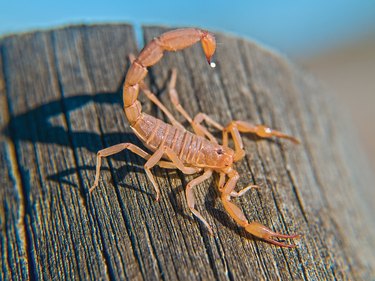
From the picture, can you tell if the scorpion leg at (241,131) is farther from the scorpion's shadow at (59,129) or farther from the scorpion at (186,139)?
the scorpion's shadow at (59,129)

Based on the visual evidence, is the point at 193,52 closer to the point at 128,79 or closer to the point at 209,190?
the point at 128,79

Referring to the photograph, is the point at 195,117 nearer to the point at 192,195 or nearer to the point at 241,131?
the point at 241,131

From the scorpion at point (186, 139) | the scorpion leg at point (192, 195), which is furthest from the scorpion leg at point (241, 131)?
the scorpion leg at point (192, 195)

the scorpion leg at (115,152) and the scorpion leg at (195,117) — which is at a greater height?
the scorpion leg at (195,117)

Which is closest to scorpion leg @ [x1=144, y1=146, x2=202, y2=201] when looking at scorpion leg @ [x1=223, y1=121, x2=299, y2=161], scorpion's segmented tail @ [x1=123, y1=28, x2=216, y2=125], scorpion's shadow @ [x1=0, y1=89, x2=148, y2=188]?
scorpion's shadow @ [x1=0, y1=89, x2=148, y2=188]

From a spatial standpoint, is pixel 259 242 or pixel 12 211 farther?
pixel 12 211

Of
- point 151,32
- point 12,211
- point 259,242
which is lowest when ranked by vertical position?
point 259,242

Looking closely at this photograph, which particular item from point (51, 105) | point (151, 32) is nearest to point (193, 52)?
point (151, 32)
